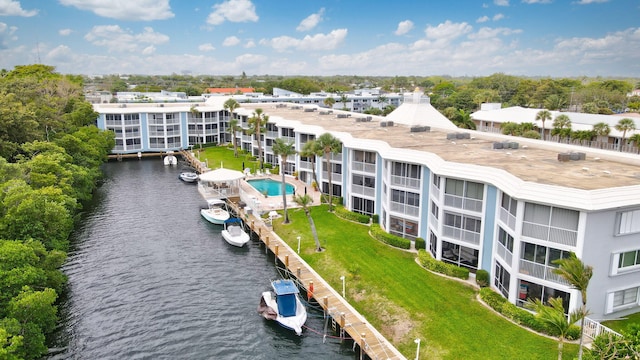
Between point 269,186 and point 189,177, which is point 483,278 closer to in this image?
point 269,186

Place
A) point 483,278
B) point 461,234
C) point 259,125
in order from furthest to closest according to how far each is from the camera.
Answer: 1. point 259,125
2. point 461,234
3. point 483,278

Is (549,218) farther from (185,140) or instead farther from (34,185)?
(185,140)

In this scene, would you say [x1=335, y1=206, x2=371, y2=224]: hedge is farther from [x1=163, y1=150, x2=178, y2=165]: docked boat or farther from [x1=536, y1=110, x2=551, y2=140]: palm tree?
[x1=536, y1=110, x2=551, y2=140]: palm tree

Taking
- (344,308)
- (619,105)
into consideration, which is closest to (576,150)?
(344,308)

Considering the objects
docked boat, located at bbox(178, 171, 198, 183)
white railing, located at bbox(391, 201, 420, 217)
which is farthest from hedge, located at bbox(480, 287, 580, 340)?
docked boat, located at bbox(178, 171, 198, 183)

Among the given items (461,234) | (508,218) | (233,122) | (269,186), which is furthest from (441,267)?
(233,122)

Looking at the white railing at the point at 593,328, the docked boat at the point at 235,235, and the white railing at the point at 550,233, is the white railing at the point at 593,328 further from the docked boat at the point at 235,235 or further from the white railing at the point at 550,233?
the docked boat at the point at 235,235

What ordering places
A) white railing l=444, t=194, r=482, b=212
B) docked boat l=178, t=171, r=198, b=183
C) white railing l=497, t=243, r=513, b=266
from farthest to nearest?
docked boat l=178, t=171, r=198, b=183 → white railing l=444, t=194, r=482, b=212 → white railing l=497, t=243, r=513, b=266
